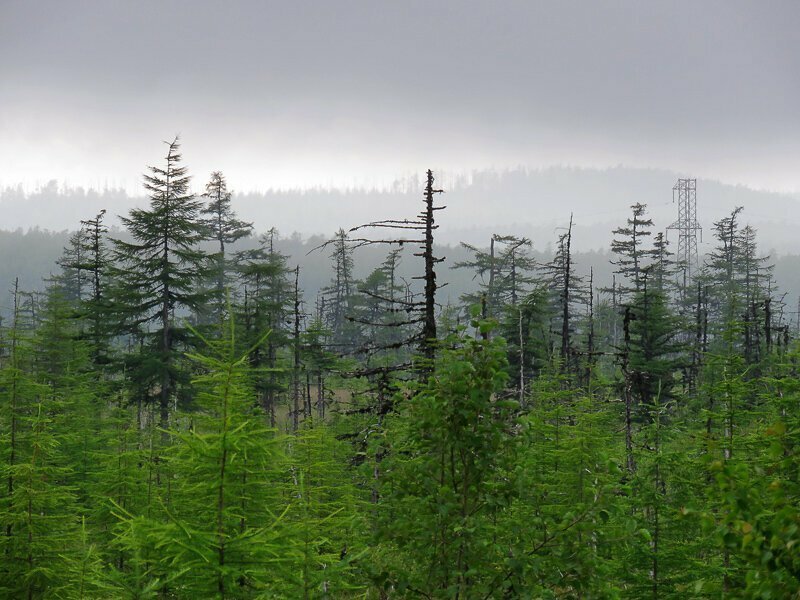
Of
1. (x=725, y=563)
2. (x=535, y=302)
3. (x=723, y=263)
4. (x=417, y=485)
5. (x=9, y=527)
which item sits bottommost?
(x=725, y=563)

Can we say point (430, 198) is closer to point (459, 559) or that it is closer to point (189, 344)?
point (459, 559)

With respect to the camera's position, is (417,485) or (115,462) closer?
(417,485)

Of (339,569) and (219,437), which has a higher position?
(219,437)

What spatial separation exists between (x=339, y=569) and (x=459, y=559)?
3.24 feet

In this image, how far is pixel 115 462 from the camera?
1319 cm

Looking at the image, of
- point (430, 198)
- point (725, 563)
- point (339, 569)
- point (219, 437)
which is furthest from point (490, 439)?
point (430, 198)

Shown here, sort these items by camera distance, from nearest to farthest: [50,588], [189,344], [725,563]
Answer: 1. [50,588]
2. [725,563]
3. [189,344]

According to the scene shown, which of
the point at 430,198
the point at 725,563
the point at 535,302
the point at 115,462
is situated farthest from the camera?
the point at 535,302

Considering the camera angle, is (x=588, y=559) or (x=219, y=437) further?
(x=219, y=437)

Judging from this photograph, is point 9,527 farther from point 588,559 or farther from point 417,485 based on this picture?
point 588,559

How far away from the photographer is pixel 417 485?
4.35 metres

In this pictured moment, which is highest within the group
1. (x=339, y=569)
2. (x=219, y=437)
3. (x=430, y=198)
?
(x=430, y=198)

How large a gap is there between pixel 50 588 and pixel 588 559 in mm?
8532

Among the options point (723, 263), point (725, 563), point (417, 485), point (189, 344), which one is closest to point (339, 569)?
point (417, 485)
